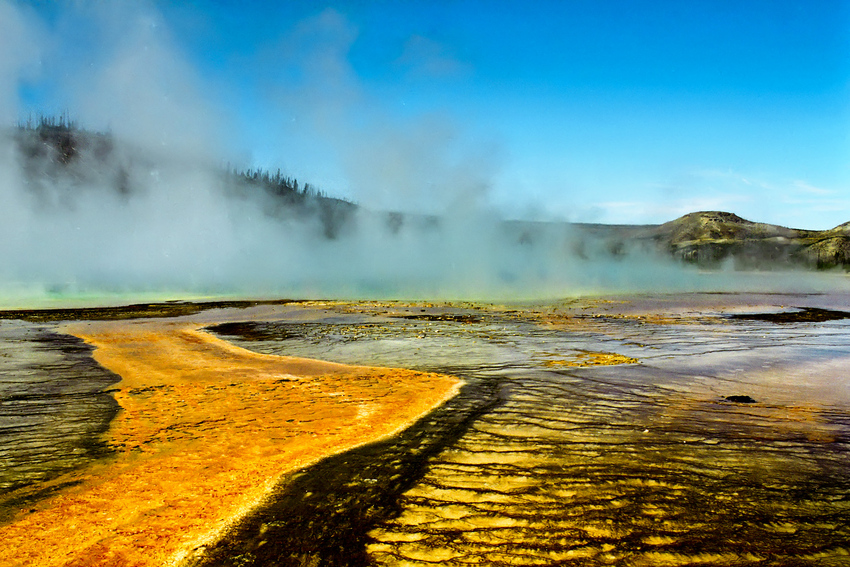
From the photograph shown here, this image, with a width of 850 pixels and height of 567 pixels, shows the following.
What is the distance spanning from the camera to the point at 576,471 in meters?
5.11

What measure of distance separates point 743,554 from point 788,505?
111cm

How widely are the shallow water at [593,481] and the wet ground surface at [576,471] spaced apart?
0.02 meters

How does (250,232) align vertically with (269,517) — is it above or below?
above

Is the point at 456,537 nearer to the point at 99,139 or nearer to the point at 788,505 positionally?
the point at 788,505

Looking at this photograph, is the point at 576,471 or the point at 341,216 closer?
the point at 576,471

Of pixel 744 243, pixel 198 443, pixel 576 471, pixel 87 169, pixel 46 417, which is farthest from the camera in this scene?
pixel 744 243

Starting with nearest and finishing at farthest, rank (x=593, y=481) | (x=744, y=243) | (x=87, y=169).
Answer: (x=593, y=481) → (x=87, y=169) → (x=744, y=243)

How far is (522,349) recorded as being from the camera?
44.8 feet

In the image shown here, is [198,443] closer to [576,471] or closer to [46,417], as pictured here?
[46,417]

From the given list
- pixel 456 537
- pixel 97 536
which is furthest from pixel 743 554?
pixel 97 536

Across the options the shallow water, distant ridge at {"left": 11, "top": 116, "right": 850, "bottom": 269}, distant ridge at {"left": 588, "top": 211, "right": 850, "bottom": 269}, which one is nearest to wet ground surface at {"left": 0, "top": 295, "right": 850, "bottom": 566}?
the shallow water

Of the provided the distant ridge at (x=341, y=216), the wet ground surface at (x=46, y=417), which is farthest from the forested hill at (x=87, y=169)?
the wet ground surface at (x=46, y=417)

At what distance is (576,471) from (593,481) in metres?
0.26

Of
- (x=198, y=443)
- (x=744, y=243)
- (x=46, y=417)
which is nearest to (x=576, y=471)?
(x=198, y=443)
